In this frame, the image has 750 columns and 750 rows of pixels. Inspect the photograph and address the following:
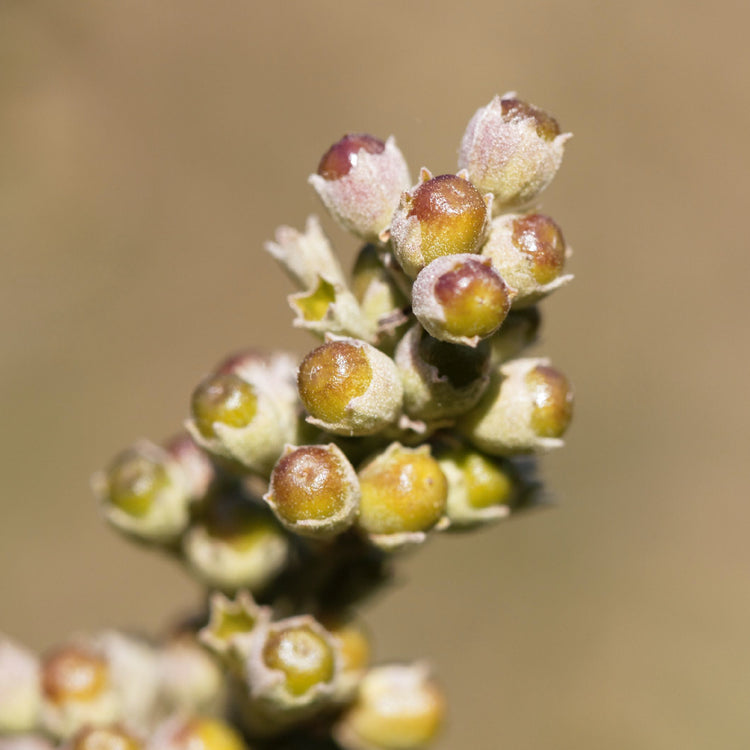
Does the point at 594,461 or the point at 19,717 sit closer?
the point at 19,717

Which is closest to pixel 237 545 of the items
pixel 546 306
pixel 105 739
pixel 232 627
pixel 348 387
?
pixel 232 627

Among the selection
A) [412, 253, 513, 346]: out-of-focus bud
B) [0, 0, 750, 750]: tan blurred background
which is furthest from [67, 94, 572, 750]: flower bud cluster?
[0, 0, 750, 750]: tan blurred background

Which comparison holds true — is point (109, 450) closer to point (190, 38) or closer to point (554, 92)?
point (190, 38)

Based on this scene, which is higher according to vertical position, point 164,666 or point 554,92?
point 554,92

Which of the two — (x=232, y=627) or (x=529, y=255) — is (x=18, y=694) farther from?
(x=529, y=255)

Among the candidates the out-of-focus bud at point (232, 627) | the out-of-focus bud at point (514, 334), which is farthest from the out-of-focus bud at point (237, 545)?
the out-of-focus bud at point (514, 334)

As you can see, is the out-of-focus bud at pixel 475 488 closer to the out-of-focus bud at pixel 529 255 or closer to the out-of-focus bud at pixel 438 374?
the out-of-focus bud at pixel 438 374

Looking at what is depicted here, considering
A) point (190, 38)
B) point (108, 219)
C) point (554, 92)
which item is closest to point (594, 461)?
point (554, 92)
